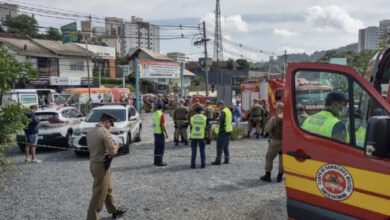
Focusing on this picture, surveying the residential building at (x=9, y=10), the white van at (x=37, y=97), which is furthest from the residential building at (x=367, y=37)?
the white van at (x=37, y=97)

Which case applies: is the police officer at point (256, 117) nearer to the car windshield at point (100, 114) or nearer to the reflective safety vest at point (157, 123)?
the car windshield at point (100, 114)

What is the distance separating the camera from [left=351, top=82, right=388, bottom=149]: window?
9.32ft

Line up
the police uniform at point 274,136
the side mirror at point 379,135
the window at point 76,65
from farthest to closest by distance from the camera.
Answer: the window at point 76,65 < the police uniform at point 274,136 < the side mirror at point 379,135

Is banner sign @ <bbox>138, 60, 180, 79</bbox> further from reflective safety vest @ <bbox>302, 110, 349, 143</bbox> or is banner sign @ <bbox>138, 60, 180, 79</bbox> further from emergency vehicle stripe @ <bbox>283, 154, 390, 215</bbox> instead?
emergency vehicle stripe @ <bbox>283, 154, 390, 215</bbox>

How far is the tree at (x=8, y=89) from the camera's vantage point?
5.47m

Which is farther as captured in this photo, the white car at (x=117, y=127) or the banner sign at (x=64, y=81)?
the banner sign at (x=64, y=81)

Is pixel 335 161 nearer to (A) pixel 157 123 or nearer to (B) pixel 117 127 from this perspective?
(A) pixel 157 123

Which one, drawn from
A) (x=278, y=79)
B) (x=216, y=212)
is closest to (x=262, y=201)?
(x=216, y=212)

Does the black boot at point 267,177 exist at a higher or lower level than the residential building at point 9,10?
lower

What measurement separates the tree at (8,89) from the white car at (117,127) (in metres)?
4.34

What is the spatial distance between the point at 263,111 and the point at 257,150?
331 centimetres

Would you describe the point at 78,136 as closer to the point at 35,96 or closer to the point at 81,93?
the point at 35,96

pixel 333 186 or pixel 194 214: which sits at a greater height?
pixel 333 186

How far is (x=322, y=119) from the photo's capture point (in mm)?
3213
